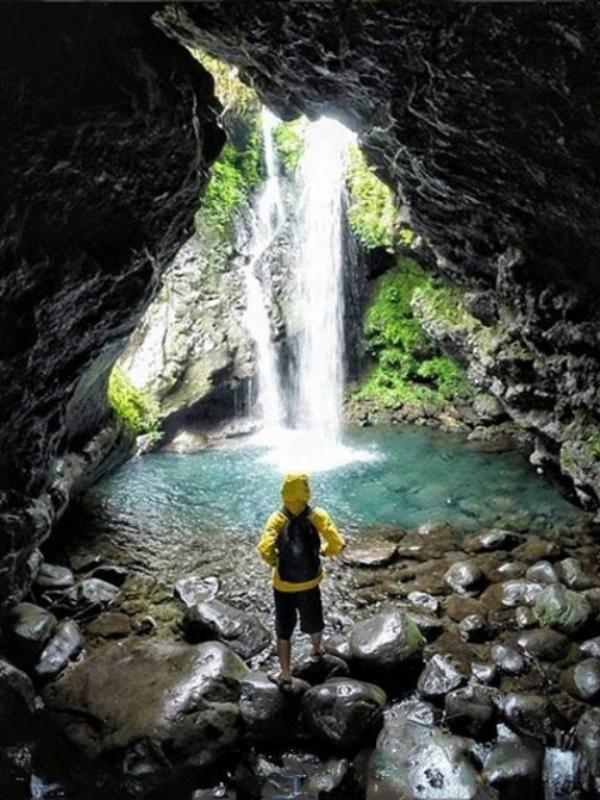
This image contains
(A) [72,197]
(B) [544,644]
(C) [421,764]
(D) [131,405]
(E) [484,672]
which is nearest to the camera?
(C) [421,764]

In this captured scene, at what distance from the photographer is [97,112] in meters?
6.67

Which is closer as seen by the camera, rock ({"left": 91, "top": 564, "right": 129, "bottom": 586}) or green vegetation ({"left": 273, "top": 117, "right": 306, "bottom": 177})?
rock ({"left": 91, "top": 564, "right": 129, "bottom": 586})

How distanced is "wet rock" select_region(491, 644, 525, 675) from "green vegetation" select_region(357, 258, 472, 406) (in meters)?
13.4

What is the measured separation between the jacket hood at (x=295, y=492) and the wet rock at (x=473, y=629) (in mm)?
3150

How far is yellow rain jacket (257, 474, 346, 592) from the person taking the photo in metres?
6.38

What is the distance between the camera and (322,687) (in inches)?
256

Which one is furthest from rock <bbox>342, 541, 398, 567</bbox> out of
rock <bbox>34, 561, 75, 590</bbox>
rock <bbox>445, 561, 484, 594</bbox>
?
rock <bbox>34, 561, 75, 590</bbox>

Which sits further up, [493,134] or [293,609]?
[493,134]

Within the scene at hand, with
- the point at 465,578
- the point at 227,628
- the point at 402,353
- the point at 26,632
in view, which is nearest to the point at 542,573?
the point at 465,578

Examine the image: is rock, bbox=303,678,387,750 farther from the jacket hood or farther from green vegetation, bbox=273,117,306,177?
green vegetation, bbox=273,117,306,177

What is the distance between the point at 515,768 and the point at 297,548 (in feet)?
8.71

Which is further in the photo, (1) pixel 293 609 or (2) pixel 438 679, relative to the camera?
(2) pixel 438 679

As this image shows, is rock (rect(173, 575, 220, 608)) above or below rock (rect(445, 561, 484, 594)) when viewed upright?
above

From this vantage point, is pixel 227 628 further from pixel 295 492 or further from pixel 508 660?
pixel 508 660
